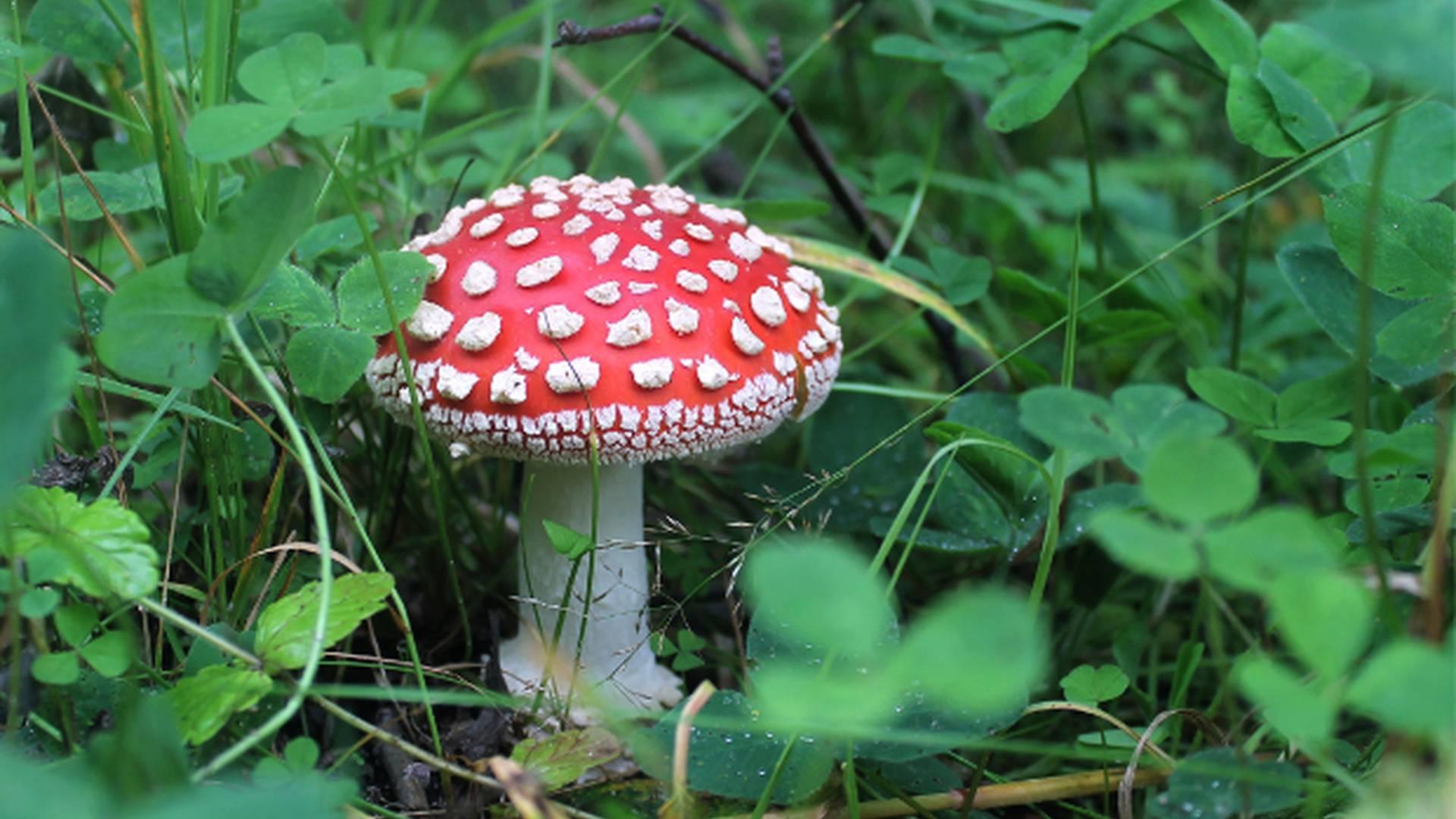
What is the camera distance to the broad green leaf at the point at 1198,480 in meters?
1.15

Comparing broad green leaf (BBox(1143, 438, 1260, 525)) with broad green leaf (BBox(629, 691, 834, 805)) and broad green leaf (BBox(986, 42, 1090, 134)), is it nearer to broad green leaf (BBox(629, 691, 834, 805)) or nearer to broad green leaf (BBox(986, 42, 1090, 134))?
broad green leaf (BBox(629, 691, 834, 805))

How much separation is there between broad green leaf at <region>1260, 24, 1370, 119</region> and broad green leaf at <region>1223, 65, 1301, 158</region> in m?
0.17

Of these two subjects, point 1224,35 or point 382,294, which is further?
point 1224,35

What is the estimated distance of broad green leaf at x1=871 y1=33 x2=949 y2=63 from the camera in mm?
2742

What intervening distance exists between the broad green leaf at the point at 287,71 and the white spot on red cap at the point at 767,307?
766 millimetres

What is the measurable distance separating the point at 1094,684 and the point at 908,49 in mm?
1607

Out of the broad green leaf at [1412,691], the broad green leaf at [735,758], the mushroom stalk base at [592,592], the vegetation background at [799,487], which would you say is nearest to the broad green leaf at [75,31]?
the vegetation background at [799,487]

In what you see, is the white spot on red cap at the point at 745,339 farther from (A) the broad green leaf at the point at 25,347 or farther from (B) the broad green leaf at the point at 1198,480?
(A) the broad green leaf at the point at 25,347

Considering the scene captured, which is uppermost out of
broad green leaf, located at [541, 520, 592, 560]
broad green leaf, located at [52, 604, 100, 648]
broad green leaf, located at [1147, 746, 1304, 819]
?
broad green leaf, located at [52, 604, 100, 648]

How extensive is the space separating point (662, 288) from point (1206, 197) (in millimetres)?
3093

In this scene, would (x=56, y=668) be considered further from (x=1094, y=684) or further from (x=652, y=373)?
(x=1094, y=684)

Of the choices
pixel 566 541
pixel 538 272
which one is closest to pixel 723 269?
pixel 538 272

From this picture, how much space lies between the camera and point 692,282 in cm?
193

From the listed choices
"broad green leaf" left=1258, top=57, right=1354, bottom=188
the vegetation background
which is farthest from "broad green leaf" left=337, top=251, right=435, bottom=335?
"broad green leaf" left=1258, top=57, right=1354, bottom=188
